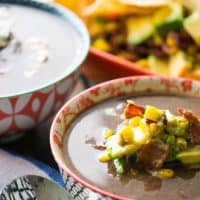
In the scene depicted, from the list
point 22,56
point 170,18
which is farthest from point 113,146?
point 170,18

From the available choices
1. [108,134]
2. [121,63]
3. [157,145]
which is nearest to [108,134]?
[108,134]

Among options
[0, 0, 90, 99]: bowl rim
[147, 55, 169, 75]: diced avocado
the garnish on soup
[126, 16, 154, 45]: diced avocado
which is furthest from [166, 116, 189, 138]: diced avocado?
[126, 16, 154, 45]: diced avocado

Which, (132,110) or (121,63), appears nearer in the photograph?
(132,110)

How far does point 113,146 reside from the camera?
3.56 ft

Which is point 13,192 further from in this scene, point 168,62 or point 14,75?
point 168,62

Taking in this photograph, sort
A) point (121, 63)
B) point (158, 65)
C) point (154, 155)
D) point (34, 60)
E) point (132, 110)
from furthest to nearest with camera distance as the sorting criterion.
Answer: point (158, 65), point (121, 63), point (34, 60), point (132, 110), point (154, 155)

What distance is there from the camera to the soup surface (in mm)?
1029

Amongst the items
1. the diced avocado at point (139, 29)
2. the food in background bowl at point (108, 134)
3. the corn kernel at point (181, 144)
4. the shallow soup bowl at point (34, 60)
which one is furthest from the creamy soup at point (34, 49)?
the corn kernel at point (181, 144)

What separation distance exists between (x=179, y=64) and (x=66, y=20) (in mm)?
299

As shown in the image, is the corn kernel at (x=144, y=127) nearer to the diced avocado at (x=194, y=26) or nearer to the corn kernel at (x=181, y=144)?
the corn kernel at (x=181, y=144)

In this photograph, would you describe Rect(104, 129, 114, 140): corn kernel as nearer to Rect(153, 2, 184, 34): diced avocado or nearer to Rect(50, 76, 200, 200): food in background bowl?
Rect(50, 76, 200, 200): food in background bowl

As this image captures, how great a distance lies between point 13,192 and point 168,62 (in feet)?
2.25

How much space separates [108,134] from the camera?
1.13 metres

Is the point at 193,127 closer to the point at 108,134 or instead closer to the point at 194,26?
the point at 108,134
